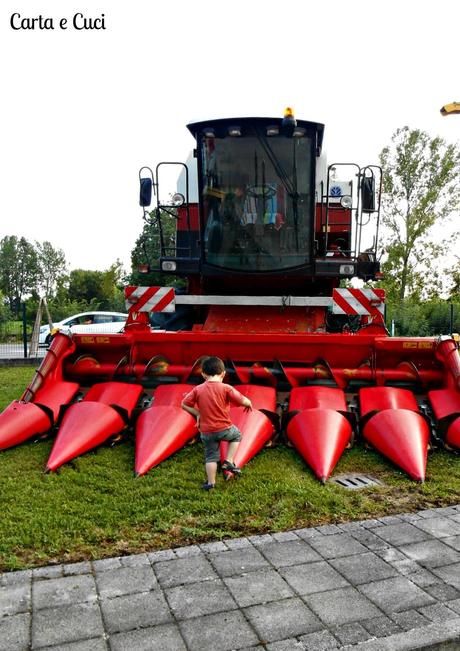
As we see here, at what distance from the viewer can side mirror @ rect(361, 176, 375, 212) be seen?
289 inches

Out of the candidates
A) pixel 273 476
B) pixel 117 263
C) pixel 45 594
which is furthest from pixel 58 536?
pixel 117 263

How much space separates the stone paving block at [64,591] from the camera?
270 cm

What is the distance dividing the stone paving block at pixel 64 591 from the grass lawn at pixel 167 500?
27 centimetres

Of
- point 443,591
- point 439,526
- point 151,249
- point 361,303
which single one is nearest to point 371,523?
point 439,526

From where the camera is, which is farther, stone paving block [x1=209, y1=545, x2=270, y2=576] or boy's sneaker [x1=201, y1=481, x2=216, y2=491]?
boy's sneaker [x1=201, y1=481, x2=216, y2=491]

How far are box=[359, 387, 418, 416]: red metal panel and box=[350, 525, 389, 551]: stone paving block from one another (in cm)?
183

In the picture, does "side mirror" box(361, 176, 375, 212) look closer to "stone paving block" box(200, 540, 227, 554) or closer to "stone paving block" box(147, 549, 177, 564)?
"stone paving block" box(200, 540, 227, 554)

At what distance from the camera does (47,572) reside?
2982mm

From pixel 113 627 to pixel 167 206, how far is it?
5942 millimetres

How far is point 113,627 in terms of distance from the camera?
2.51m

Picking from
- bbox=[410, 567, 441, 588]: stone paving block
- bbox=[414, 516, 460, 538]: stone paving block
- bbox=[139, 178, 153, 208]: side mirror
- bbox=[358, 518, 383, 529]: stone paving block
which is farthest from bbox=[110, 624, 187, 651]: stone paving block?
bbox=[139, 178, 153, 208]: side mirror

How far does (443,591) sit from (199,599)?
1.21 metres

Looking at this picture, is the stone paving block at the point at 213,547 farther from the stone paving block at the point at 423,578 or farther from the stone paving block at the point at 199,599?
the stone paving block at the point at 423,578

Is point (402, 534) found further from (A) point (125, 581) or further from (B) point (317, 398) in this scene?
(B) point (317, 398)
